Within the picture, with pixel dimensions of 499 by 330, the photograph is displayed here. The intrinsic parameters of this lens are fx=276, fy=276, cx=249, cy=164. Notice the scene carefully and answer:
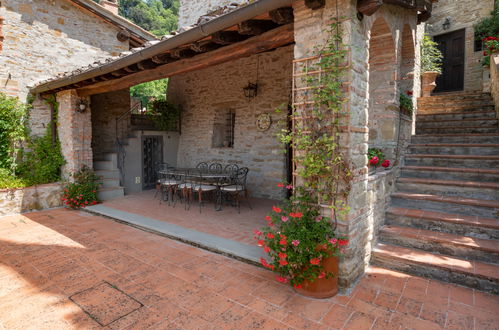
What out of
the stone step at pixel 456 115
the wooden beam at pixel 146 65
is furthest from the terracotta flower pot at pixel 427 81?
the wooden beam at pixel 146 65

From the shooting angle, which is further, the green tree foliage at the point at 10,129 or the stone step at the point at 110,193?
the stone step at the point at 110,193

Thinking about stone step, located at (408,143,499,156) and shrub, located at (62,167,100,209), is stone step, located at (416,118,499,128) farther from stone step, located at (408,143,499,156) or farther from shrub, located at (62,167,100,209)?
shrub, located at (62,167,100,209)

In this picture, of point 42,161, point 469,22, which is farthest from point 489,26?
point 42,161

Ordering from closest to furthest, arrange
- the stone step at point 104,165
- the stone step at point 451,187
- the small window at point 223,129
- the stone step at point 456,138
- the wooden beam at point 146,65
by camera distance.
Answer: the stone step at point 451,187
the wooden beam at point 146,65
the stone step at point 456,138
the stone step at point 104,165
the small window at point 223,129

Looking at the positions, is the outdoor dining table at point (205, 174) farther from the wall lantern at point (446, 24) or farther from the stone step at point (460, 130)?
the wall lantern at point (446, 24)

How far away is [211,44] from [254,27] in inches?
33.0

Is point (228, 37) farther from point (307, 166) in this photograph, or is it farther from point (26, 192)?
point (26, 192)

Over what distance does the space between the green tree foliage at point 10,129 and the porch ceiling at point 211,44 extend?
2.00 metres

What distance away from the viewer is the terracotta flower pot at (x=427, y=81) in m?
7.28

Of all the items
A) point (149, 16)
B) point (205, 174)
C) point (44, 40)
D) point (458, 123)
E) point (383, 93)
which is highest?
point (149, 16)

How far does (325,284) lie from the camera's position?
2.68 metres

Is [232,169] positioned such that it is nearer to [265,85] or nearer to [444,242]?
[265,85]

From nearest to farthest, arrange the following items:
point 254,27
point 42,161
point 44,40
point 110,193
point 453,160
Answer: point 254,27 < point 453,160 < point 42,161 < point 44,40 < point 110,193

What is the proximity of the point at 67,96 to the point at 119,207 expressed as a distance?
2.88 m
